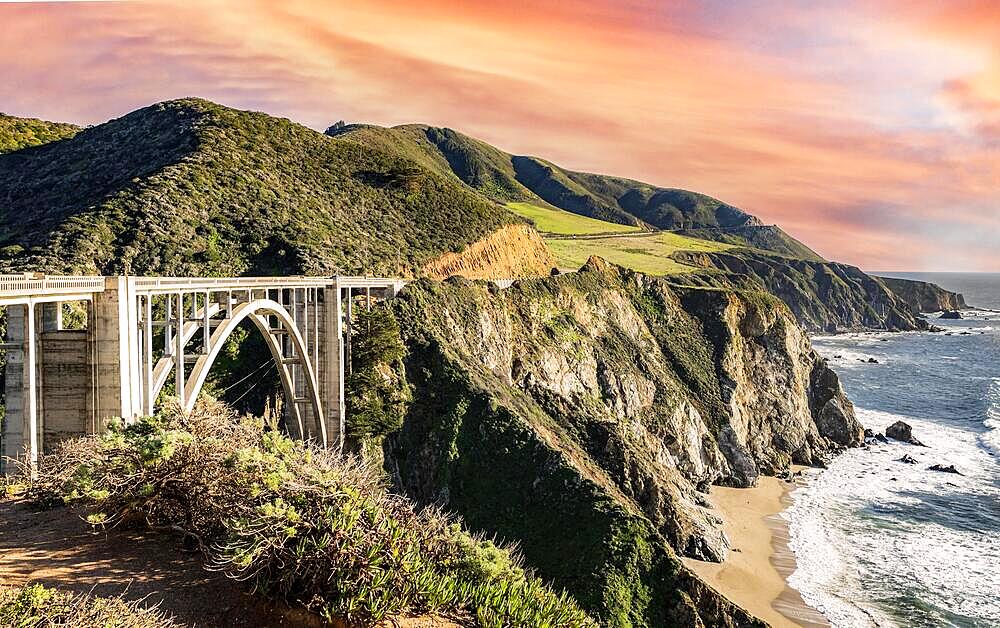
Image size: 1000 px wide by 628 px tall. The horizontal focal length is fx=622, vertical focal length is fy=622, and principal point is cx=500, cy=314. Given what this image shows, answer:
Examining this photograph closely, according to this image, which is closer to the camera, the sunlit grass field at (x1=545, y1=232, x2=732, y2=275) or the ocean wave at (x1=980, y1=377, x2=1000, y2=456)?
the ocean wave at (x1=980, y1=377, x2=1000, y2=456)

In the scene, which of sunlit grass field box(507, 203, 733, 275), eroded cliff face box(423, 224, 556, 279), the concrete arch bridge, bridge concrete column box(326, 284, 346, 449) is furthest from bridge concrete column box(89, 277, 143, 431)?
sunlit grass field box(507, 203, 733, 275)

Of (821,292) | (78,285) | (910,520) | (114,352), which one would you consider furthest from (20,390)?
(821,292)

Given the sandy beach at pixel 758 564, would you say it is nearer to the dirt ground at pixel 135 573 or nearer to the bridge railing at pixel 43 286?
the dirt ground at pixel 135 573

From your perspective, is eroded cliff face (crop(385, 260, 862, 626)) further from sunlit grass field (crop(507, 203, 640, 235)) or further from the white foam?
sunlit grass field (crop(507, 203, 640, 235))

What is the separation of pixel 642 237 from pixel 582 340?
281ft

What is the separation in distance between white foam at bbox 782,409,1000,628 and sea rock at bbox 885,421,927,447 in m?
3.06

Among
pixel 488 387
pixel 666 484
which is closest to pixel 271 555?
pixel 488 387

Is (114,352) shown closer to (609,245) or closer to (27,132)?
(27,132)

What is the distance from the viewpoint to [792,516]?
4562 cm

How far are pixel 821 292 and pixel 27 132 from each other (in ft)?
537

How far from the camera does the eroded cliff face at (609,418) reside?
29406 millimetres

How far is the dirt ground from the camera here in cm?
905

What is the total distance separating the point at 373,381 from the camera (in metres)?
37.4

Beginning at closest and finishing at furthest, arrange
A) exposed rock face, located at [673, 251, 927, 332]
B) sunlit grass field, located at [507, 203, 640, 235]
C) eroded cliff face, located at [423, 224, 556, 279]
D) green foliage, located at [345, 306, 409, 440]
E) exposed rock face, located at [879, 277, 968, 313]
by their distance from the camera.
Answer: green foliage, located at [345, 306, 409, 440]
eroded cliff face, located at [423, 224, 556, 279]
sunlit grass field, located at [507, 203, 640, 235]
exposed rock face, located at [673, 251, 927, 332]
exposed rock face, located at [879, 277, 968, 313]
